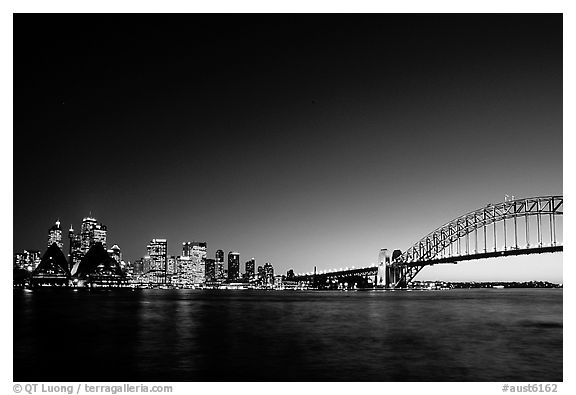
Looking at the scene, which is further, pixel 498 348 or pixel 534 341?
pixel 534 341

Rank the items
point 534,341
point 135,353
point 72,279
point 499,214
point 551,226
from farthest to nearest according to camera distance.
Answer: point 72,279 → point 499,214 → point 551,226 → point 534,341 → point 135,353
